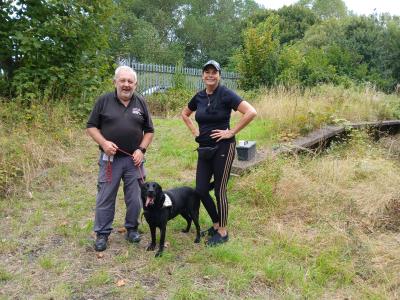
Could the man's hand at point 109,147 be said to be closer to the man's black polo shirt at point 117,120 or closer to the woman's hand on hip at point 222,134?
the man's black polo shirt at point 117,120

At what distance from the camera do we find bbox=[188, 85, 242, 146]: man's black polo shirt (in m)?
3.86

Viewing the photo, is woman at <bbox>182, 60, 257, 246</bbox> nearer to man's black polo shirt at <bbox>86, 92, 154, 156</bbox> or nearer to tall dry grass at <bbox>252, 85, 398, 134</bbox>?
man's black polo shirt at <bbox>86, 92, 154, 156</bbox>

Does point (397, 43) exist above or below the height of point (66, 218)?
above

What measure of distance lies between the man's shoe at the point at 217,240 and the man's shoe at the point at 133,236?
74 cm

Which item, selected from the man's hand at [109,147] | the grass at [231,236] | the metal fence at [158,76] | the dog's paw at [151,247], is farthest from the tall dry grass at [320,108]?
the metal fence at [158,76]

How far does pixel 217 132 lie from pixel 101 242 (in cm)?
161

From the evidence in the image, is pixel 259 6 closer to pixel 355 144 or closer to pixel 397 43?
pixel 397 43

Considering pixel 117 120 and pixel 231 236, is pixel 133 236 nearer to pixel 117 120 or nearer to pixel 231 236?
pixel 231 236

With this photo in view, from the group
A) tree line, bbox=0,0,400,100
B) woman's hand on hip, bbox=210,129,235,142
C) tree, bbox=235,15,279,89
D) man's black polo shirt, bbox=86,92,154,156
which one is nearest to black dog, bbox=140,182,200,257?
man's black polo shirt, bbox=86,92,154,156

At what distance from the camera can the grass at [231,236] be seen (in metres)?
3.42

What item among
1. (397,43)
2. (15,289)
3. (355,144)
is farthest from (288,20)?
(15,289)

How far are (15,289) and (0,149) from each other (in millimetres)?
3159

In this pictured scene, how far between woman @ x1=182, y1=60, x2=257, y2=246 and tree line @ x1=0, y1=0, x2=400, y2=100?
495 centimetres

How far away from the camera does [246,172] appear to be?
19.9ft
